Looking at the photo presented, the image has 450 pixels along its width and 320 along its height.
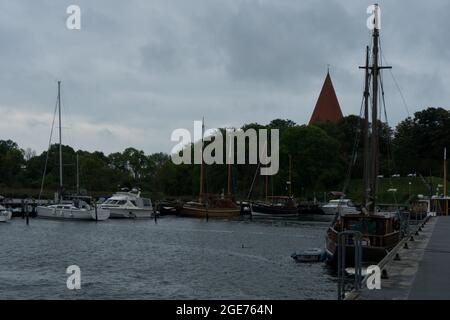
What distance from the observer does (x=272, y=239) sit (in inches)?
2077

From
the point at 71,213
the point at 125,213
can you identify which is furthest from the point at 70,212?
the point at 125,213

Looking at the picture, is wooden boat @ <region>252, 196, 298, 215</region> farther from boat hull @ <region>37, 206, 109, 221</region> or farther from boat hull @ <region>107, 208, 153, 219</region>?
boat hull @ <region>37, 206, 109, 221</region>

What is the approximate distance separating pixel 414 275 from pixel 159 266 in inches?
656

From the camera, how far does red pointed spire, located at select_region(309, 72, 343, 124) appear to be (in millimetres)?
168750

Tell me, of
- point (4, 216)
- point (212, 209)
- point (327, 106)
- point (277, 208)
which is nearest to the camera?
point (4, 216)

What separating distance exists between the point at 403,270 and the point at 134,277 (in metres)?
13.0

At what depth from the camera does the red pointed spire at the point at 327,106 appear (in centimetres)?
16875

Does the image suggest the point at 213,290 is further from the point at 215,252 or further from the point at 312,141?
the point at 312,141

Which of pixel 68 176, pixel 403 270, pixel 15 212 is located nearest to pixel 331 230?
pixel 403 270

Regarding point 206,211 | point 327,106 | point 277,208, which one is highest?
point 327,106

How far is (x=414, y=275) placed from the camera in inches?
785

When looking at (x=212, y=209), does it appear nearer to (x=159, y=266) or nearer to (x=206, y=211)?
(x=206, y=211)

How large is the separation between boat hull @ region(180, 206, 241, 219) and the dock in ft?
192

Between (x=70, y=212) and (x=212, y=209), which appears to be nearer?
(x=70, y=212)
